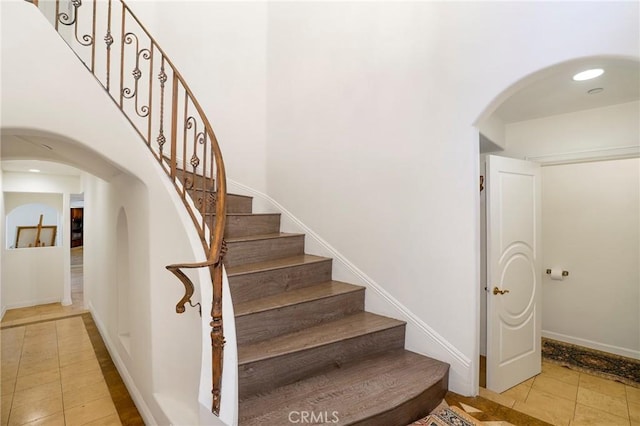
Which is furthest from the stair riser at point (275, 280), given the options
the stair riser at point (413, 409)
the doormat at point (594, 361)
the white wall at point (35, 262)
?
the white wall at point (35, 262)

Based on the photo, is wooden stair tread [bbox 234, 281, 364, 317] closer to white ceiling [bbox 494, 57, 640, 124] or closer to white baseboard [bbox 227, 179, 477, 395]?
white baseboard [bbox 227, 179, 477, 395]

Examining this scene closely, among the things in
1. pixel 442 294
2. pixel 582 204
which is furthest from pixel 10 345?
pixel 582 204

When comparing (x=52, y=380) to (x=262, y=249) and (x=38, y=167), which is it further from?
(x=38, y=167)

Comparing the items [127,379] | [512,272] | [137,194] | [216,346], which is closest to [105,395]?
[127,379]

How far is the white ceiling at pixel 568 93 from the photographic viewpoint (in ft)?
7.13

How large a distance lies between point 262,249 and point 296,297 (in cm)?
61

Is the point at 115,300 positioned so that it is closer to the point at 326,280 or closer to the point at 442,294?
the point at 326,280

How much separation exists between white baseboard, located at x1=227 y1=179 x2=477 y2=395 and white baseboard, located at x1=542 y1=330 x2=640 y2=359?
2.73m

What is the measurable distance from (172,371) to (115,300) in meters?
2.07

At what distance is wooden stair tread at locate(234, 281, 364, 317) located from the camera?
204cm

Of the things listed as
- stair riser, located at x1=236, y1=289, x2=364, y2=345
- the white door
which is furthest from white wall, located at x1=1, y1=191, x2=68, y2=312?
the white door

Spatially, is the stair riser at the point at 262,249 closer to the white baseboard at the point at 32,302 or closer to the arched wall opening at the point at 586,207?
the arched wall opening at the point at 586,207

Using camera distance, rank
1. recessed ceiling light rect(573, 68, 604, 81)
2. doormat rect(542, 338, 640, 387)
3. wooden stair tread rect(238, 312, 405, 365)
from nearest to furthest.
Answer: wooden stair tread rect(238, 312, 405, 365), recessed ceiling light rect(573, 68, 604, 81), doormat rect(542, 338, 640, 387)

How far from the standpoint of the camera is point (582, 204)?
371 cm
